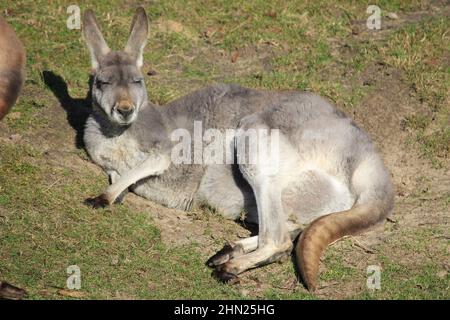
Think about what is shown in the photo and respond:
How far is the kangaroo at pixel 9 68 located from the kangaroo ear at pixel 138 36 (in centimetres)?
279

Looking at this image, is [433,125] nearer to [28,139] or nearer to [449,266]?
[449,266]

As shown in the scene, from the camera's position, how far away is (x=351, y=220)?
249 inches

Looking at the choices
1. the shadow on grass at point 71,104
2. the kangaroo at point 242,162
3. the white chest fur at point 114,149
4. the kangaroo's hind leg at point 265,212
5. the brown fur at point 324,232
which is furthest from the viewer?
the shadow on grass at point 71,104

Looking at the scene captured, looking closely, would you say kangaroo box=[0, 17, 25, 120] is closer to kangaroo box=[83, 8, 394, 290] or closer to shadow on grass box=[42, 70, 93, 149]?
kangaroo box=[83, 8, 394, 290]

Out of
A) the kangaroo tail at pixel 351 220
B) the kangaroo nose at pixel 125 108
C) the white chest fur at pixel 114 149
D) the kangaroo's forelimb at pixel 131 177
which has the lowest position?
the kangaroo tail at pixel 351 220

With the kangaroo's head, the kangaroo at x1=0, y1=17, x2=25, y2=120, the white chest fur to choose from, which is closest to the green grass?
the white chest fur

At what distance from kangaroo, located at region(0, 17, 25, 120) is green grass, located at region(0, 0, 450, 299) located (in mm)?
1585

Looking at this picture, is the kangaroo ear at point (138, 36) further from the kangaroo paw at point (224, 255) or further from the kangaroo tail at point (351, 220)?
the kangaroo tail at point (351, 220)

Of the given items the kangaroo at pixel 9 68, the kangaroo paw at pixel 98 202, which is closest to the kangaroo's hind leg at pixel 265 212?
the kangaroo paw at pixel 98 202

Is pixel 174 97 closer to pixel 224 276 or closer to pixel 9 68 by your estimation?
pixel 224 276

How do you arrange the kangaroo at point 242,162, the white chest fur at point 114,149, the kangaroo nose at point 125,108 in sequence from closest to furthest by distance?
1. the kangaroo at point 242,162
2. the kangaroo nose at point 125,108
3. the white chest fur at point 114,149

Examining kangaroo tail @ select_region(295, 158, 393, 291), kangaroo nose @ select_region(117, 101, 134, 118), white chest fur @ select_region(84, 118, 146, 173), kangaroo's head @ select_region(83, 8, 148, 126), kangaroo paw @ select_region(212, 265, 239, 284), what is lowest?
kangaroo paw @ select_region(212, 265, 239, 284)

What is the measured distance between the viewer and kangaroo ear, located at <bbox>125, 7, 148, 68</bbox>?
752cm

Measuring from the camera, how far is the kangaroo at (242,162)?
21.5 ft
